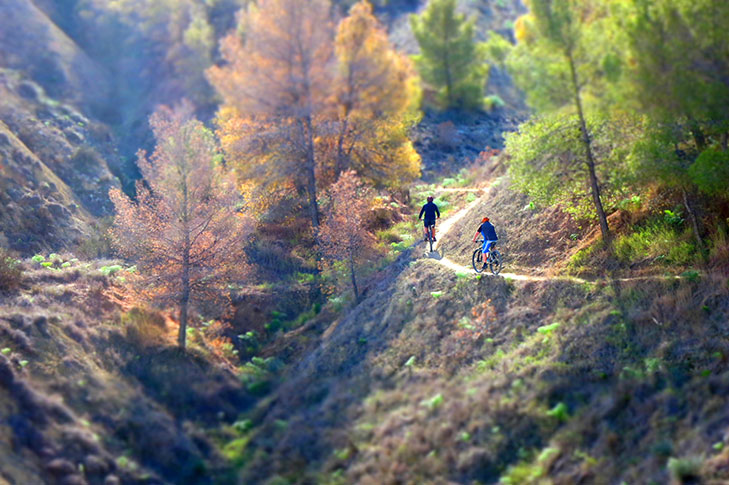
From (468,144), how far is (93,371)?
31.0 m

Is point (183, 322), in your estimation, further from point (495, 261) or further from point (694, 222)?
point (694, 222)

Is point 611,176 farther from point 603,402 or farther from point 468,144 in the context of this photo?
point 468,144

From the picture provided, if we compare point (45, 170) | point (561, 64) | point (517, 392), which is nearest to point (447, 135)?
point (45, 170)

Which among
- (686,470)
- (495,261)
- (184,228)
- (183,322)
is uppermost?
(184,228)

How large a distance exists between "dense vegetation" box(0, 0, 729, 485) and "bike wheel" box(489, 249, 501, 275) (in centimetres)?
57

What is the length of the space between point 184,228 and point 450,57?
96.6 ft

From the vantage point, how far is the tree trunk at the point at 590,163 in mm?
16109

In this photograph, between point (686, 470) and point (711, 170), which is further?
point (711, 170)

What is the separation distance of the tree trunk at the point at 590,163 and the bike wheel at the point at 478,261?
11.4 feet

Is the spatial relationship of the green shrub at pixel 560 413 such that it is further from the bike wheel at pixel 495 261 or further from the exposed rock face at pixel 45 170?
the exposed rock face at pixel 45 170

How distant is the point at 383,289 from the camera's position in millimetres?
21000

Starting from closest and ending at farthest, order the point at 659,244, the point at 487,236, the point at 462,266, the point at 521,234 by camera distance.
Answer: the point at 659,244 < the point at 487,236 < the point at 462,266 < the point at 521,234

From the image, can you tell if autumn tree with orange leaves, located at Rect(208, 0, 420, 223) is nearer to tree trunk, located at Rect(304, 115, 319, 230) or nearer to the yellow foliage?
tree trunk, located at Rect(304, 115, 319, 230)

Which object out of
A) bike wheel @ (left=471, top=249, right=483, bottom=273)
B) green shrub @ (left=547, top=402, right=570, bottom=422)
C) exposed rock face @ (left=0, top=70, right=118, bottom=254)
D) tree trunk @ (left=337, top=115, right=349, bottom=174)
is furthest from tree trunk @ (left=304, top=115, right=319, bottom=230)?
green shrub @ (left=547, top=402, right=570, bottom=422)
